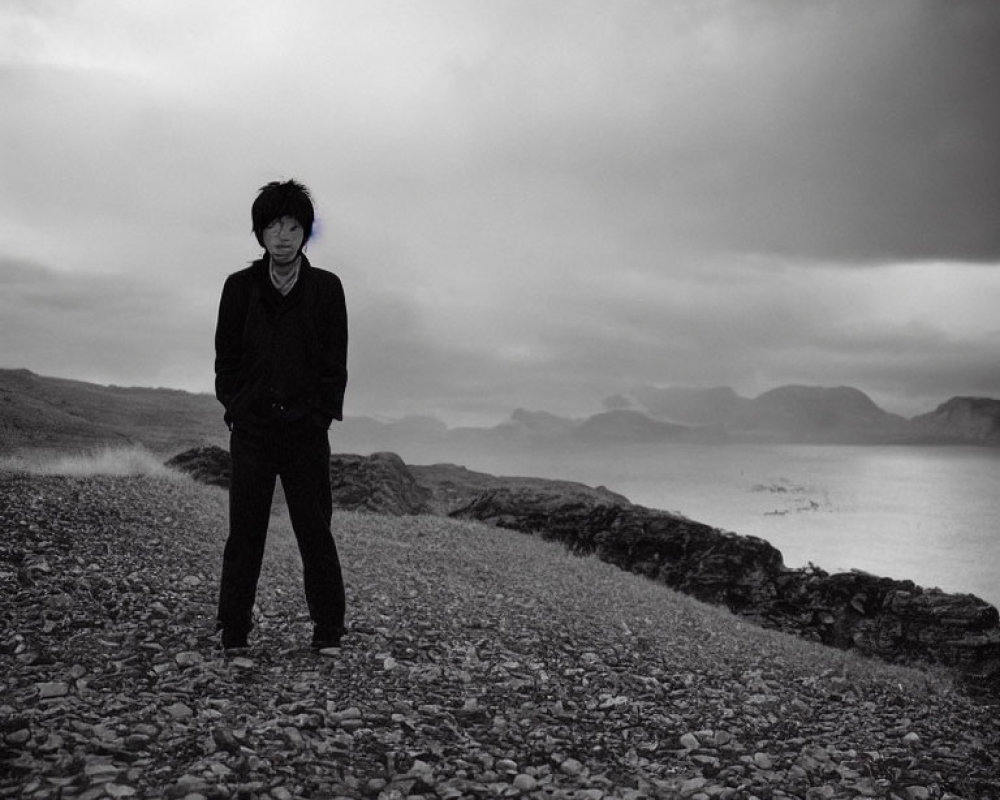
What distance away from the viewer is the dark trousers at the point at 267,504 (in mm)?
7031

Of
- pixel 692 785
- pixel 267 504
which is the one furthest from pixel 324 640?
pixel 692 785

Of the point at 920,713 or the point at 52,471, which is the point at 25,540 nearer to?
the point at 52,471

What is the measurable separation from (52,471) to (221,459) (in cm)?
805

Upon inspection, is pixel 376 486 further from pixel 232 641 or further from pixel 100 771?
pixel 100 771

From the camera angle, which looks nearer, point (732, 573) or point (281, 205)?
point (281, 205)

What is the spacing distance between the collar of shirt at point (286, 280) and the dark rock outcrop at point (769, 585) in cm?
1537

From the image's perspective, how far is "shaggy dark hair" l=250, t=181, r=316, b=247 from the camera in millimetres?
6734

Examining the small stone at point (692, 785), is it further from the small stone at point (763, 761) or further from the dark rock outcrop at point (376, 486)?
the dark rock outcrop at point (376, 486)

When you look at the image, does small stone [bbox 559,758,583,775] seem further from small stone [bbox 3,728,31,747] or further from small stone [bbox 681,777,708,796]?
small stone [bbox 3,728,31,747]

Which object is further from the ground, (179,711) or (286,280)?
(286,280)

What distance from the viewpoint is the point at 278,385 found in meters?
6.80

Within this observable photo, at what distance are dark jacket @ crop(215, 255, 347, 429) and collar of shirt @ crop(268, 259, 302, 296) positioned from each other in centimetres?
5

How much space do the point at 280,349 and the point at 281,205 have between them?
4.12 feet

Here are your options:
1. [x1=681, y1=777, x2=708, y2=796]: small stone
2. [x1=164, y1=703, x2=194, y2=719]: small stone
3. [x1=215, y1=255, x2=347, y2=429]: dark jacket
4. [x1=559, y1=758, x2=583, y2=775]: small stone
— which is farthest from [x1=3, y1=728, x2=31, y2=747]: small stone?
[x1=681, y1=777, x2=708, y2=796]: small stone
